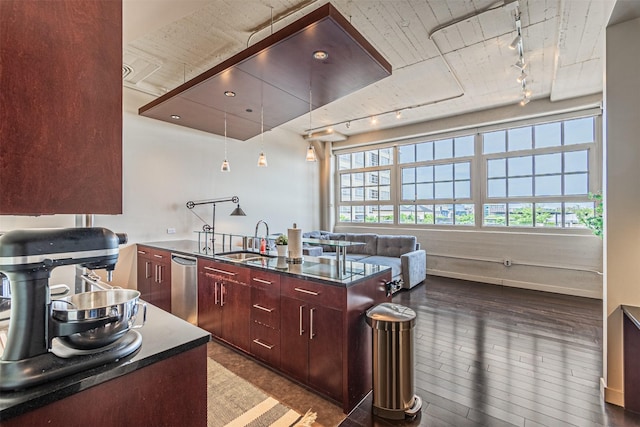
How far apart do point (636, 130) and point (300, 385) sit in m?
3.15

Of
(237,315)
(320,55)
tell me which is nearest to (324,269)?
(237,315)

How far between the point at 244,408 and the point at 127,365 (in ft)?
4.96

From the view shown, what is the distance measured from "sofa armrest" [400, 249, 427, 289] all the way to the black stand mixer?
4.61m

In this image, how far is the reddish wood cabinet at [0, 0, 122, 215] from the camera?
0.73m

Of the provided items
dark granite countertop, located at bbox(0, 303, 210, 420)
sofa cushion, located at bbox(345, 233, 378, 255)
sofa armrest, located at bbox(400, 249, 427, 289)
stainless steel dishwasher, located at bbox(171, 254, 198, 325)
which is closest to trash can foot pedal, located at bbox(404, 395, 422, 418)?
dark granite countertop, located at bbox(0, 303, 210, 420)

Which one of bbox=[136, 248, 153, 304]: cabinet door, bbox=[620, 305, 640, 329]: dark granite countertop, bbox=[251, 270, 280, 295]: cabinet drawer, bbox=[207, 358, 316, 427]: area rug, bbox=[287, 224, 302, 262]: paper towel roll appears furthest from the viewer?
bbox=[136, 248, 153, 304]: cabinet door

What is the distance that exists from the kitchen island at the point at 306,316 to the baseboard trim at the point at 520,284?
3.96 metres

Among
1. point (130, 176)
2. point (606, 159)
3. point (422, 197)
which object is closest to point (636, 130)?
point (606, 159)

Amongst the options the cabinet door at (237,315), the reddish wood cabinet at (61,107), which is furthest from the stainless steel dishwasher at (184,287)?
the reddish wood cabinet at (61,107)

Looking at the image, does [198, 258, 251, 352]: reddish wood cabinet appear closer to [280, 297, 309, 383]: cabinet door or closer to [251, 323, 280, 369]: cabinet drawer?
[251, 323, 280, 369]: cabinet drawer

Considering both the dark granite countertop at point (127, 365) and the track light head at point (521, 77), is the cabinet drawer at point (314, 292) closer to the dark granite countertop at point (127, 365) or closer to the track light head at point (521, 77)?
the dark granite countertop at point (127, 365)

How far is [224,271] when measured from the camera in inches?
117

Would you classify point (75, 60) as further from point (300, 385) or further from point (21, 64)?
point (300, 385)

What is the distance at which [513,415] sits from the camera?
2035mm
